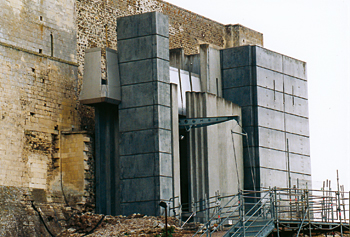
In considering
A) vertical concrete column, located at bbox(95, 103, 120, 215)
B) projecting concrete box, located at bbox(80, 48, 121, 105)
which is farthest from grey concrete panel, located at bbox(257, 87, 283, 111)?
projecting concrete box, located at bbox(80, 48, 121, 105)

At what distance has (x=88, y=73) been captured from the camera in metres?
24.5

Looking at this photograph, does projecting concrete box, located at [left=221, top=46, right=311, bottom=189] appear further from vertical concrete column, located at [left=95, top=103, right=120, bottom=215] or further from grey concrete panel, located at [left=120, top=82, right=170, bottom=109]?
vertical concrete column, located at [left=95, top=103, right=120, bottom=215]

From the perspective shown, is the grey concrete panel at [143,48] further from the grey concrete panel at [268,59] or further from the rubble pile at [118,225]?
the rubble pile at [118,225]

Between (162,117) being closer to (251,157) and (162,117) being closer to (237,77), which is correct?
(251,157)

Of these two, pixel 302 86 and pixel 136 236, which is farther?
pixel 302 86

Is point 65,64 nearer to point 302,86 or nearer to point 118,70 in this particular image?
point 118,70

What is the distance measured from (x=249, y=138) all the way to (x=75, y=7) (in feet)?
27.0

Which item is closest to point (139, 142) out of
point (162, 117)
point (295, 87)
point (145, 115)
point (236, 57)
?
point (145, 115)

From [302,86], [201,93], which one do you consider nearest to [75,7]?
[201,93]

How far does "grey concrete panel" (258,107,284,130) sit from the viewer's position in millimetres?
28016

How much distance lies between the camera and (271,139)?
2839 centimetres

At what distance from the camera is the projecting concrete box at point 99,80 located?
2409cm

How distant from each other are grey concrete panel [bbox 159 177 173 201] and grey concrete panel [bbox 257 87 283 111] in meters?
6.07

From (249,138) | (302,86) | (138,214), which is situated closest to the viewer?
(138,214)
